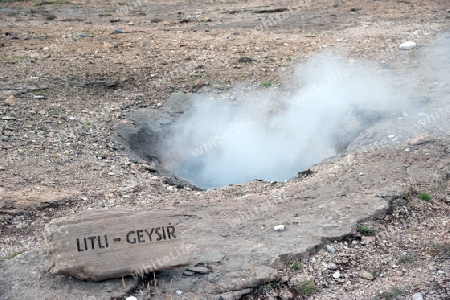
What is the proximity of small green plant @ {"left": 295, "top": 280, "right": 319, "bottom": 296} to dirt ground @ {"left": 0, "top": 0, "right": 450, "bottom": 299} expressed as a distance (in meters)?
0.02

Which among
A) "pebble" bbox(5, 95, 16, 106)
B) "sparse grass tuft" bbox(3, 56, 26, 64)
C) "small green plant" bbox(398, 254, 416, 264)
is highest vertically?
"sparse grass tuft" bbox(3, 56, 26, 64)

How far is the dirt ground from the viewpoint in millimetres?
4602

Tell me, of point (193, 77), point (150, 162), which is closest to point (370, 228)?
point (150, 162)

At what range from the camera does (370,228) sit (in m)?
4.89

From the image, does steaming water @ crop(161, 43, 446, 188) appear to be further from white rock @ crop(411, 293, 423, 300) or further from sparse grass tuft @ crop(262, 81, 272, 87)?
white rock @ crop(411, 293, 423, 300)

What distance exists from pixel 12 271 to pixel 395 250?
11.2ft

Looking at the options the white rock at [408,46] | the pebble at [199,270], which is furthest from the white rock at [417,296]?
the white rock at [408,46]

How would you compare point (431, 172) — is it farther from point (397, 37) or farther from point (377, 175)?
point (397, 37)

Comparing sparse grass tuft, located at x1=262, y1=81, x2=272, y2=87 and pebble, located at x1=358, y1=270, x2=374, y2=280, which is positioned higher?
sparse grass tuft, located at x1=262, y1=81, x2=272, y2=87

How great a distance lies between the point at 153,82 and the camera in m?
8.48

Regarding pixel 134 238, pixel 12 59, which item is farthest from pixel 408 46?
pixel 12 59

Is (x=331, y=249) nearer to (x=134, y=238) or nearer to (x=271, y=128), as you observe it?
(x=134, y=238)

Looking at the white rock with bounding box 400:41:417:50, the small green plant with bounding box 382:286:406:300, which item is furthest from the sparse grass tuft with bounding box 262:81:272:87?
the small green plant with bounding box 382:286:406:300

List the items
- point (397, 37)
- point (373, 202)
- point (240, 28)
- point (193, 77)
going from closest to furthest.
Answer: point (373, 202) → point (193, 77) → point (397, 37) → point (240, 28)
